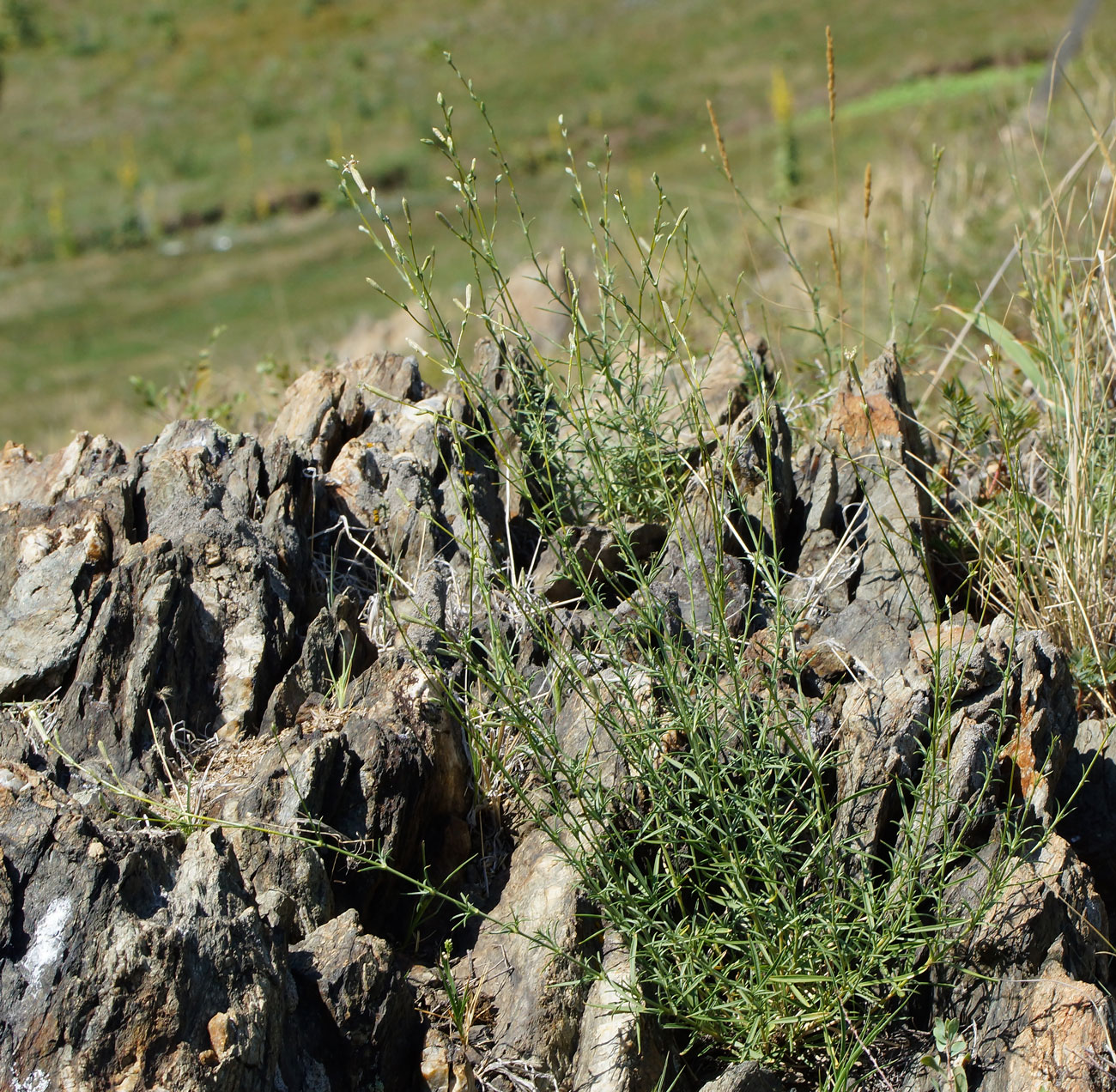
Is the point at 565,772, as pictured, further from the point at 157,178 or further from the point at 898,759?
the point at 157,178

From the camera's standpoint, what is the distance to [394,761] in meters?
2.19

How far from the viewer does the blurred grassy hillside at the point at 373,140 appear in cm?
918

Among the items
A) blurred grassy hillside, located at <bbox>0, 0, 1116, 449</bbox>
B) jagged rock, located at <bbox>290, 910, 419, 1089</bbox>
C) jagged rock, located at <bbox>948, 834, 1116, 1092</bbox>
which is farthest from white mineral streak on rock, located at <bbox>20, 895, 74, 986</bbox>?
blurred grassy hillside, located at <bbox>0, 0, 1116, 449</bbox>

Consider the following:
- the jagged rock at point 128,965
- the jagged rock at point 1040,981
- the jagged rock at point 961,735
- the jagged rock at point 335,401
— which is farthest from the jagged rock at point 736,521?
the jagged rock at point 128,965

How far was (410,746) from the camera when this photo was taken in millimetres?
2230

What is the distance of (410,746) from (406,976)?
0.44 meters

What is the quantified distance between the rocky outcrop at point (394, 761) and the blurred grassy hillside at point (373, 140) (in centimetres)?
122

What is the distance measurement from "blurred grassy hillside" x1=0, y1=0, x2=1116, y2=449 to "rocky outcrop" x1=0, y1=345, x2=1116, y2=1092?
1215mm

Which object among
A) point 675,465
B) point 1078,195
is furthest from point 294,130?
point 675,465

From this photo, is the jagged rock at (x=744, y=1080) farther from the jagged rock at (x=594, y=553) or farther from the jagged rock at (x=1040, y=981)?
the jagged rock at (x=594, y=553)

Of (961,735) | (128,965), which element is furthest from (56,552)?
(961,735)

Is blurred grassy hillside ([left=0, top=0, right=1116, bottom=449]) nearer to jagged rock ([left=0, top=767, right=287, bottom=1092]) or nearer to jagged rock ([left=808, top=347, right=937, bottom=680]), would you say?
jagged rock ([left=808, top=347, right=937, bottom=680])

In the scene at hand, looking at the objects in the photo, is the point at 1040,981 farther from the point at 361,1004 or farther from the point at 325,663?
the point at 325,663

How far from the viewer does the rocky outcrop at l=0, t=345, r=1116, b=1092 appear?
5.80 feet
